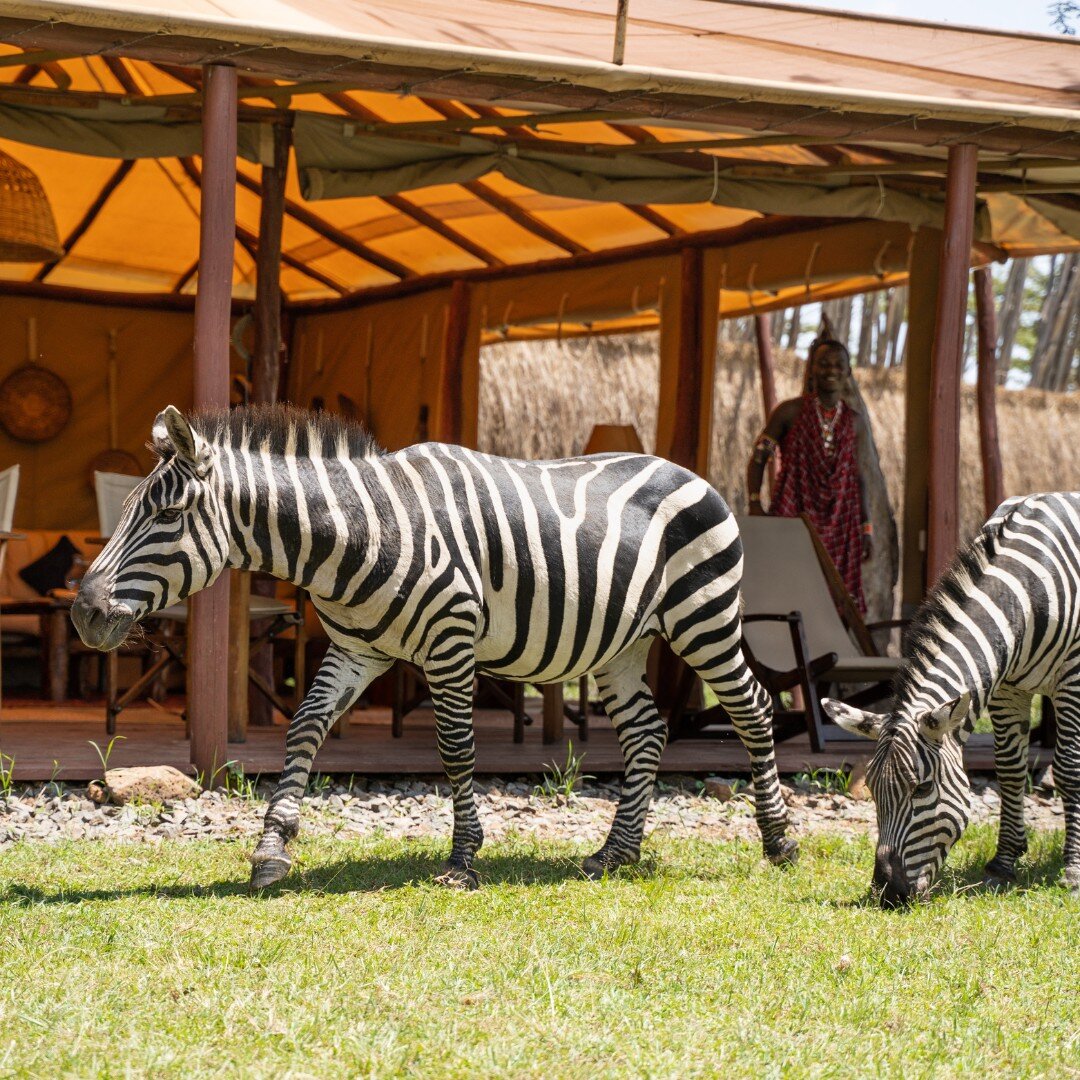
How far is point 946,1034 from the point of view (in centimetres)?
310

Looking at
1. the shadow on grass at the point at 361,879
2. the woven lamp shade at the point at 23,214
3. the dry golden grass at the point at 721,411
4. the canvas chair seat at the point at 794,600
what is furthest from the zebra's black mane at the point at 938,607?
the dry golden grass at the point at 721,411

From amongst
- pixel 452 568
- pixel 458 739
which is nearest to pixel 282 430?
pixel 452 568

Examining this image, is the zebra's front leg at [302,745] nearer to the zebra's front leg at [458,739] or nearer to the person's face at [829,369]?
the zebra's front leg at [458,739]

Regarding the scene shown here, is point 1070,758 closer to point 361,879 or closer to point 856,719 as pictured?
point 856,719

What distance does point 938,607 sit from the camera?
4.48 metres

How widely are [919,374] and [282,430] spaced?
4.76 metres

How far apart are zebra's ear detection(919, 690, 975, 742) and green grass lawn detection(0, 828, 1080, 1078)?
0.52 meters

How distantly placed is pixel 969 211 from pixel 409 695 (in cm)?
399

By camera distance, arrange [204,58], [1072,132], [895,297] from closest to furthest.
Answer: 1. [204,58]
2. [1072,132]
3. [895,297]

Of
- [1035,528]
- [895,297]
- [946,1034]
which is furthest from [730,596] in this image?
[895,297]

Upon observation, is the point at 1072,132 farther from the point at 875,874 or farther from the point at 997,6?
the point at 997,6

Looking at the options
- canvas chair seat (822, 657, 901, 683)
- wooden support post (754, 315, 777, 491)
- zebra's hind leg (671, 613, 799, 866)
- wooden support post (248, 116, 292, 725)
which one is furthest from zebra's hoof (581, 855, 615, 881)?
wooden support post (754, 315, 777, 491)

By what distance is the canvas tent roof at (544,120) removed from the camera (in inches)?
222

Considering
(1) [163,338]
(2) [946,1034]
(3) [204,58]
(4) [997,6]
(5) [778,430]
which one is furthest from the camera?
(4) [997,6]
